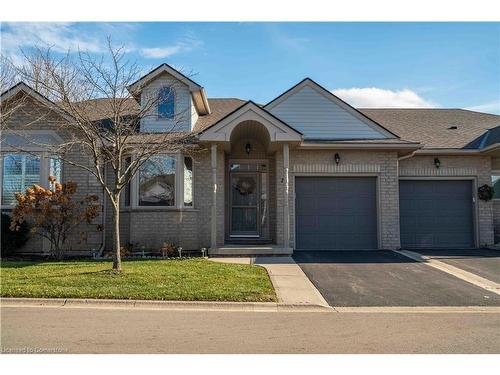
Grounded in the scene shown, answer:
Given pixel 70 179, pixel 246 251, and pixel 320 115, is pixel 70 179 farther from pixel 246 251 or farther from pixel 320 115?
pixel 320 115

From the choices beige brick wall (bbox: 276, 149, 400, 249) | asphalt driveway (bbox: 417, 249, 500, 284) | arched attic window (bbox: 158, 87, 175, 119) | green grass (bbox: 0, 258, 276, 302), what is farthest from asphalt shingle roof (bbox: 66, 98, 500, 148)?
green grass (bbox: 0, 258, 276, 302)

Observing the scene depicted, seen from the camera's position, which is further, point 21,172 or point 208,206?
point 208,206

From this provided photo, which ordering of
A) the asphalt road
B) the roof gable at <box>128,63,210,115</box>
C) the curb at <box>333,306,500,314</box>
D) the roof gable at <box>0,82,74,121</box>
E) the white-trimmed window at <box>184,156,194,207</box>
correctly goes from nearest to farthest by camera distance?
the asphalt road
the curb at <box>333,306,500,314</box>
the roof gable at <box>0,82,74,121</box>
the roof gable at <box>128,63,210,115</box>
the white-trimmed window at <box>184,156,194,207</box>

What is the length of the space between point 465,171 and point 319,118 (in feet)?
18.4

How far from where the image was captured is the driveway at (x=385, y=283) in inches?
325

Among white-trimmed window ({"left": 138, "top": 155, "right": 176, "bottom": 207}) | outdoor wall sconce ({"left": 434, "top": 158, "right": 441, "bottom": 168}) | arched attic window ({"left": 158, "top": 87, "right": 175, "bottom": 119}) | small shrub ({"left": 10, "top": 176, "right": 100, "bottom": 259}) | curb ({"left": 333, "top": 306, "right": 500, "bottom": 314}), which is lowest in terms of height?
curb ({"left": 333, "top": 306, "right": 500, "bottom": 314})

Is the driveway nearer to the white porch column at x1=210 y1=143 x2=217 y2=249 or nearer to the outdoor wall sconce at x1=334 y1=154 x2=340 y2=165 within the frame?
the white porch column at x1=210 y1=143 x2=217 y2=249

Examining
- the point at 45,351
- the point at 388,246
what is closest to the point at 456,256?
the point at 388,246

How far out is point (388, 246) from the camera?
14.0 metres

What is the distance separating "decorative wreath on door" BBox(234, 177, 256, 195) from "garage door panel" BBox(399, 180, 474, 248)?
210 inches

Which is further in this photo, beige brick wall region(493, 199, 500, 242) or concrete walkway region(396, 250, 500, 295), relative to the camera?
beige brick wall region(493, 199, 500, 242)

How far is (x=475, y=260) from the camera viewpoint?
12305 mm

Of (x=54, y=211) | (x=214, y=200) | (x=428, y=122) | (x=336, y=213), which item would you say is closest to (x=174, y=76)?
(x=214, y=200)

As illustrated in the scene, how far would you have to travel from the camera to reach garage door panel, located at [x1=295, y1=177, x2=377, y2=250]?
14.2 meters
